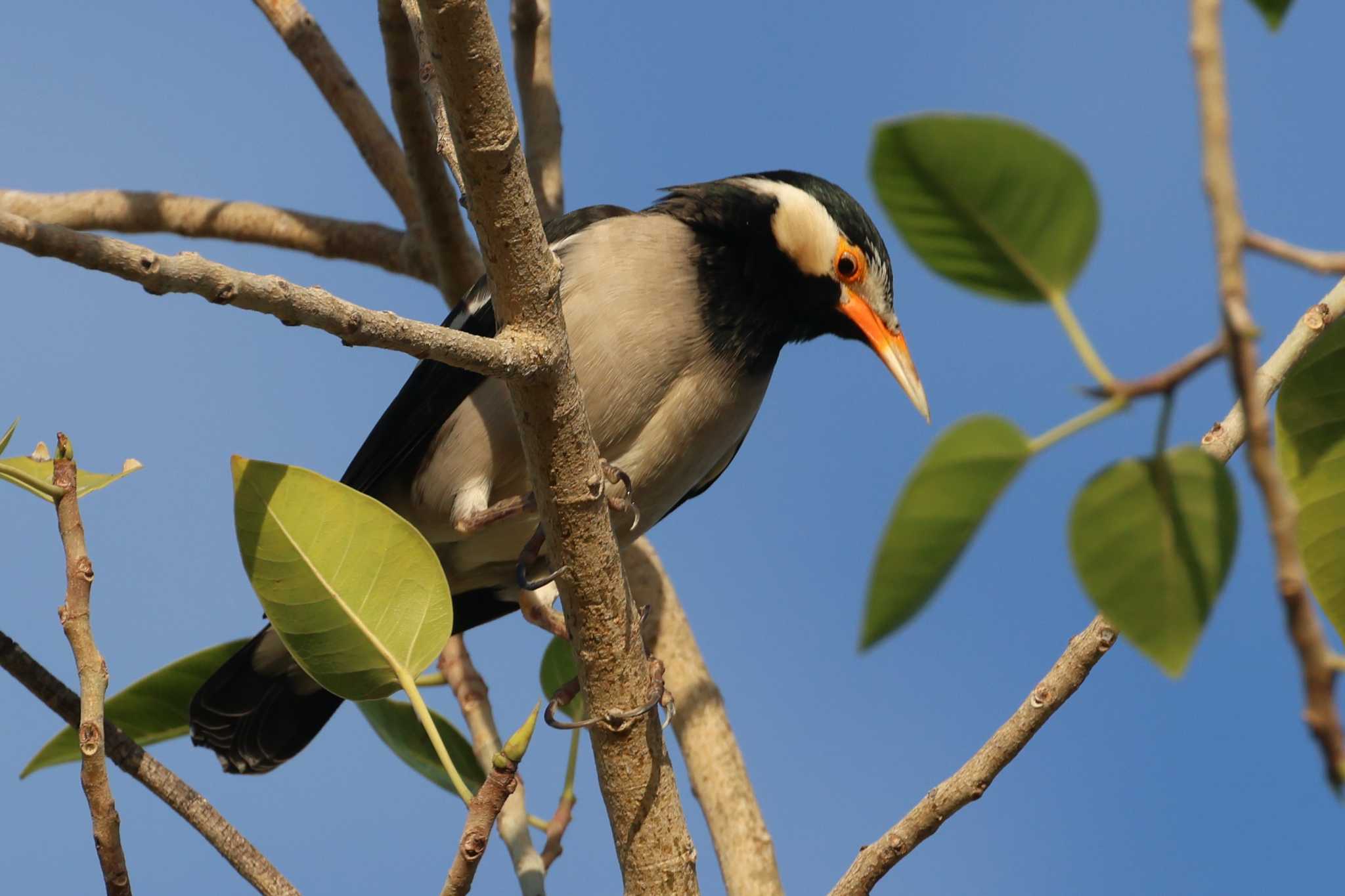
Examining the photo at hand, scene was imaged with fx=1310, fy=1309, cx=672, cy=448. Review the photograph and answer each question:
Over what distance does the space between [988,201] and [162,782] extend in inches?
77.2

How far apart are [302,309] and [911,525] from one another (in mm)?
1077

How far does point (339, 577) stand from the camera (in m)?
2.23

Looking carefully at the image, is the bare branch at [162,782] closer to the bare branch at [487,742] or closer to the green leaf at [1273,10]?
the bare branch at [487,742]

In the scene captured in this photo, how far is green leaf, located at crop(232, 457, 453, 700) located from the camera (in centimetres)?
212

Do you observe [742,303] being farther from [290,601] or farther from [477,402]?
[290,601]

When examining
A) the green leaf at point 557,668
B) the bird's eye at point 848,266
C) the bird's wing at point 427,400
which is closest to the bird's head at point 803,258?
the bird's eye at point 848,266

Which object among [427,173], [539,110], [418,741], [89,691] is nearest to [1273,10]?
[89,691]

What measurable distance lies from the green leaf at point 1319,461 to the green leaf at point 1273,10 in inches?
27.8

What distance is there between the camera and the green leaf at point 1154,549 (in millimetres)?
879

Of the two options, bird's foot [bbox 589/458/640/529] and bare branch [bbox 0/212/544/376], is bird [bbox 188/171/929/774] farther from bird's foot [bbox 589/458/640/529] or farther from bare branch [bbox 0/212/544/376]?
bare branch [bbox 0/212/544/376]

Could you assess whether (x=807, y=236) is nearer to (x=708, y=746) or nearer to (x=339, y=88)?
(x=708, y=746)

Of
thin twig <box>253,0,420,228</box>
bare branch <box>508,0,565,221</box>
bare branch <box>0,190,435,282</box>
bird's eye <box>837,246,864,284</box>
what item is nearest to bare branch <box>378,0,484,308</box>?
bare branch <box>508,0,565,221</box>

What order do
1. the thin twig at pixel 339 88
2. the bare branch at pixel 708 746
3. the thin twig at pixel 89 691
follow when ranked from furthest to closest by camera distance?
the thin twig at pixel 339 88, the bare branch at pixel 708 746, the thin twig at pixel 89 691

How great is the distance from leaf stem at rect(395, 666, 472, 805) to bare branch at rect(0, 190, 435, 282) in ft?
8.92
